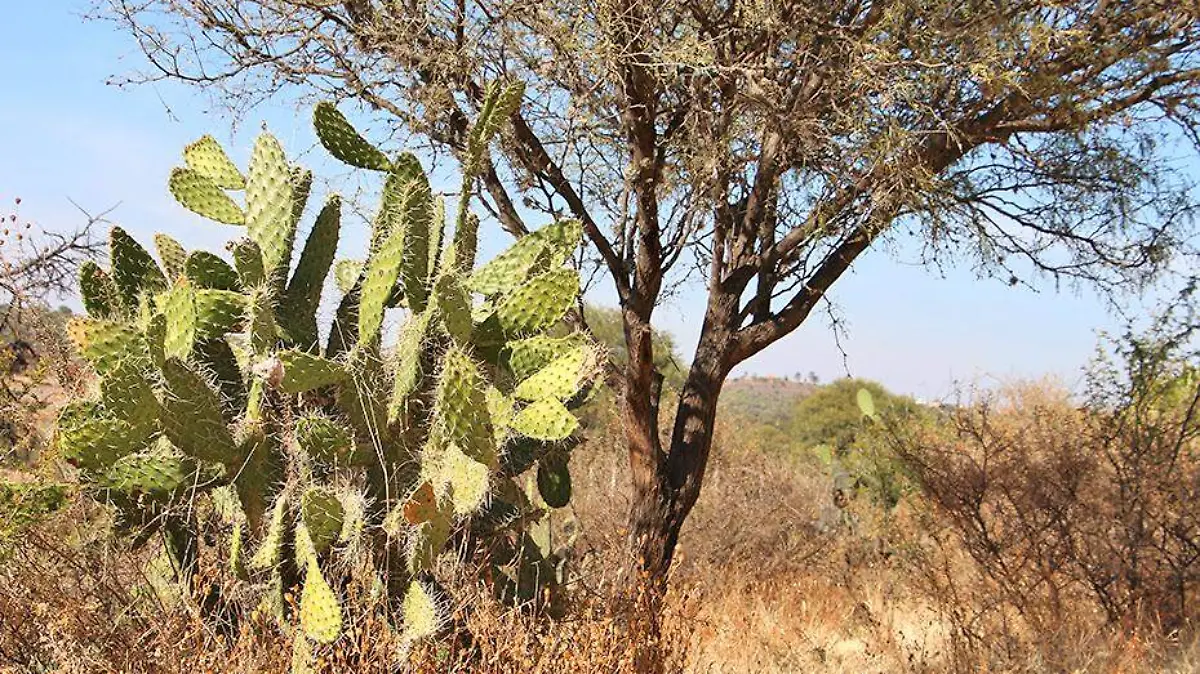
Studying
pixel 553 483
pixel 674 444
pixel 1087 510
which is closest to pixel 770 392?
pixel 1087 510

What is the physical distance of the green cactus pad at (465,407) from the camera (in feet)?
11.8

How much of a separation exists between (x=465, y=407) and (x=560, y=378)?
1.22 feet

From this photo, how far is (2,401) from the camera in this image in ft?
17.3

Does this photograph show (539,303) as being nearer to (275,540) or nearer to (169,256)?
(275,540)

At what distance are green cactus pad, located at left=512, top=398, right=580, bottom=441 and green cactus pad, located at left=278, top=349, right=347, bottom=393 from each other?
2.13 feet

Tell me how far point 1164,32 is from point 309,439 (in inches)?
179

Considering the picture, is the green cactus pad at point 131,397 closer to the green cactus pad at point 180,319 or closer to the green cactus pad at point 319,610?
the green cactus pad at point 180,319

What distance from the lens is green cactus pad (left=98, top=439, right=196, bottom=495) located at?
3.77 metres

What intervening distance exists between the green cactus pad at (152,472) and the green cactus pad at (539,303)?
123cm

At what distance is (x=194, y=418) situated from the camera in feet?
12.1

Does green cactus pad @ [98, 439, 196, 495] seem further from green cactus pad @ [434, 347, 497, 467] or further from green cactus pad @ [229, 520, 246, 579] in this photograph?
green cactus pad @ [434, 347, 497, 467]

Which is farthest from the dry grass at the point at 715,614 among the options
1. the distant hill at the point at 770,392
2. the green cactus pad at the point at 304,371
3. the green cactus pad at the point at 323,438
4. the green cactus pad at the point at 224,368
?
the distant hill at the point at 770,392

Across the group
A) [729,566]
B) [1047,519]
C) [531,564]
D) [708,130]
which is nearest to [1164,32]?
[708,130]

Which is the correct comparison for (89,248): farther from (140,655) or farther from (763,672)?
A: (763,672)
